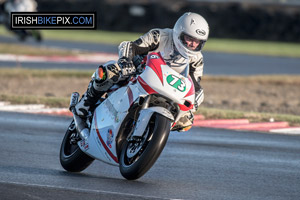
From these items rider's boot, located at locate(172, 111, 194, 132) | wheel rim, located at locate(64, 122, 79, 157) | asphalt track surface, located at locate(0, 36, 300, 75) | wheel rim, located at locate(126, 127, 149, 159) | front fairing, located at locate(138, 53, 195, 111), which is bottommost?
asphalt track surface, located at locate(0, 36, 300, 75)

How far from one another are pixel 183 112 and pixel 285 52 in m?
28.7

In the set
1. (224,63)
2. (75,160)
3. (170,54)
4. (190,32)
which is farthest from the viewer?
(224,63)

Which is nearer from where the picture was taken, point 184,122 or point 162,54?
point 184,122

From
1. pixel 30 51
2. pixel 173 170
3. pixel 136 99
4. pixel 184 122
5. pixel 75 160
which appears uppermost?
pixel 136 99

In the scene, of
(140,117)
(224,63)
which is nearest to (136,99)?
(140,117)

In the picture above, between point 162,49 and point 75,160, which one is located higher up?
point 162,49

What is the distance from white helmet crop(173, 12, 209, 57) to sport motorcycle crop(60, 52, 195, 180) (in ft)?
0.51

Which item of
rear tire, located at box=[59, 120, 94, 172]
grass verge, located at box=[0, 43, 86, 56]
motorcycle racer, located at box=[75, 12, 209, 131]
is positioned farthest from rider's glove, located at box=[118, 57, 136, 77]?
grass verge, located at box=[0, 43, 86, 56]

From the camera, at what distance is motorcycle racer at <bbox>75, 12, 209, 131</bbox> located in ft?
22.4

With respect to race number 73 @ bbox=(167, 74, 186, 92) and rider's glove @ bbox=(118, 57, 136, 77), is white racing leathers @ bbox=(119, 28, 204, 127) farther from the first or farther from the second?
race number 73 @ bbox=(167, 74, 186, 92)

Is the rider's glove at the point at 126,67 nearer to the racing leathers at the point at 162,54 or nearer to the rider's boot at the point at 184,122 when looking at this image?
the racing leathers at the point at 162,54

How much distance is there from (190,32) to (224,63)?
20.2 meters

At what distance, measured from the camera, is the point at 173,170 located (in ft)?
24.4

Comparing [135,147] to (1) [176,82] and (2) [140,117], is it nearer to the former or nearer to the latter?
(2) [140,117]
